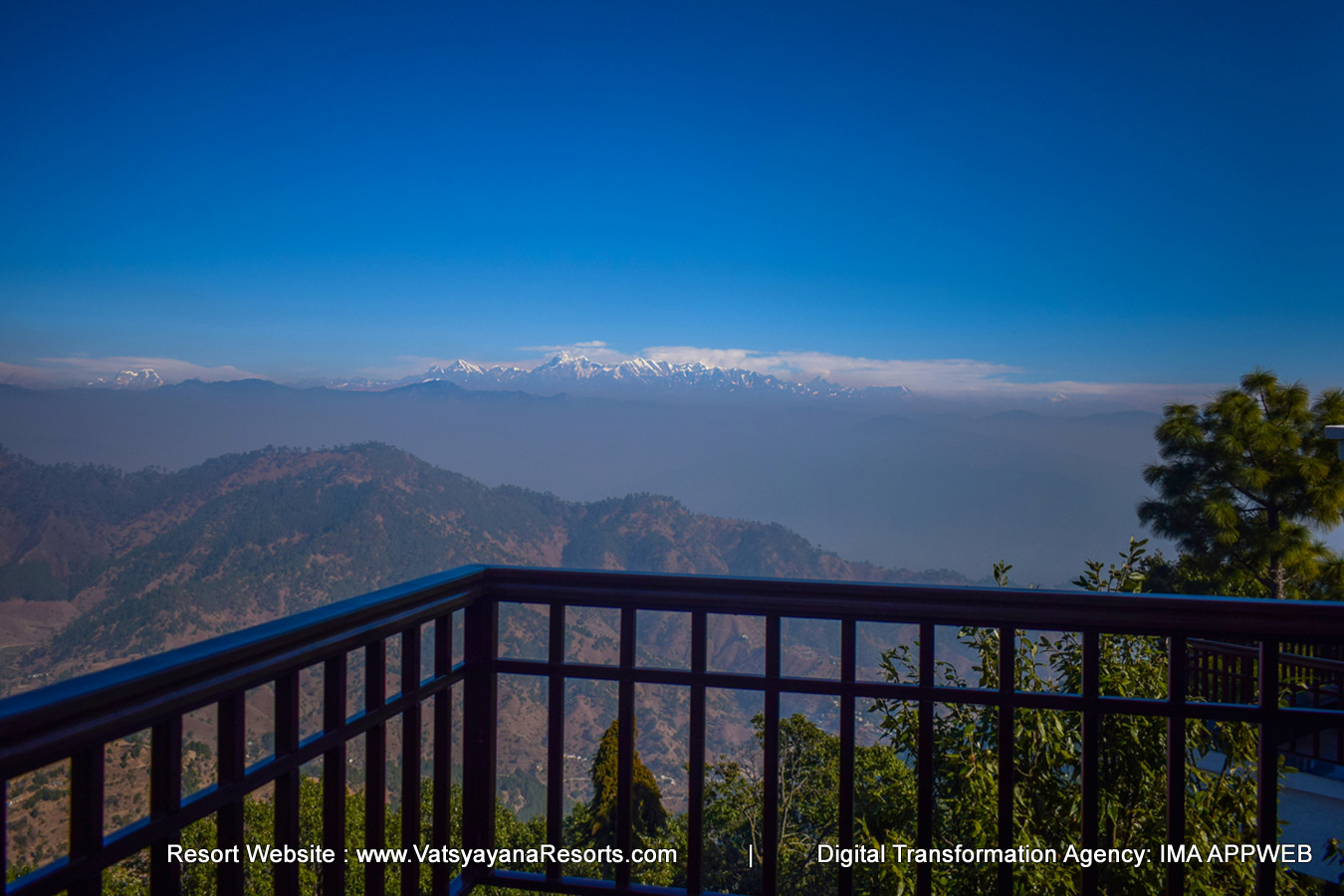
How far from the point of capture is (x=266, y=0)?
574 inches

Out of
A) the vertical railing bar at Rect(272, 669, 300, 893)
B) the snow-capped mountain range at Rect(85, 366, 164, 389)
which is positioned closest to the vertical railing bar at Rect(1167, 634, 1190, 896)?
the vertical railing bar at Rect(272, 669, 300, 893)

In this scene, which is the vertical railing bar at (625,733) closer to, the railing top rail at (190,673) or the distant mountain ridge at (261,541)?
the railing top rail at (190,673)

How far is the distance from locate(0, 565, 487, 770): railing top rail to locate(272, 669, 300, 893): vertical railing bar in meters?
0.06

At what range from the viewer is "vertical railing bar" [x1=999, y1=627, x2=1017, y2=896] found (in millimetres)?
1293

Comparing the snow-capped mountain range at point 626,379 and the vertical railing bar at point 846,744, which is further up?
the snow-capped mountain range at point 626,379

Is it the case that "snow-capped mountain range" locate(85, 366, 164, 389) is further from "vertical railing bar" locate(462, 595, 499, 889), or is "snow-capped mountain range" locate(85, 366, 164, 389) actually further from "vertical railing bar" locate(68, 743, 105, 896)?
"vertical railing bar" locate(68, 743, 105, 896)

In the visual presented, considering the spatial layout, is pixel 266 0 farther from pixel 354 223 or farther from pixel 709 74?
pixel 354 223

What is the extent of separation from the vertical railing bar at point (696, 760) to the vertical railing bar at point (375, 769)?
23.1 inches

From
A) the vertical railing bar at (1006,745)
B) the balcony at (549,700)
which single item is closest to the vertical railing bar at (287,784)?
the balcony at (549,700)

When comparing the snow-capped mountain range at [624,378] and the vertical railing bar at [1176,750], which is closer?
the vertical railing bar at [1176,750]

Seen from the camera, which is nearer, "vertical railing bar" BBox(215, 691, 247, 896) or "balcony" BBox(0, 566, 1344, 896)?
"balcony" BBox(0, 566, 1344, 896)

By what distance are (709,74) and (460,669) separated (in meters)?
15.7

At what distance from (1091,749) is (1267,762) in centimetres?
30

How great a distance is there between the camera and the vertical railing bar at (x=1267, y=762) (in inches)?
48.0
